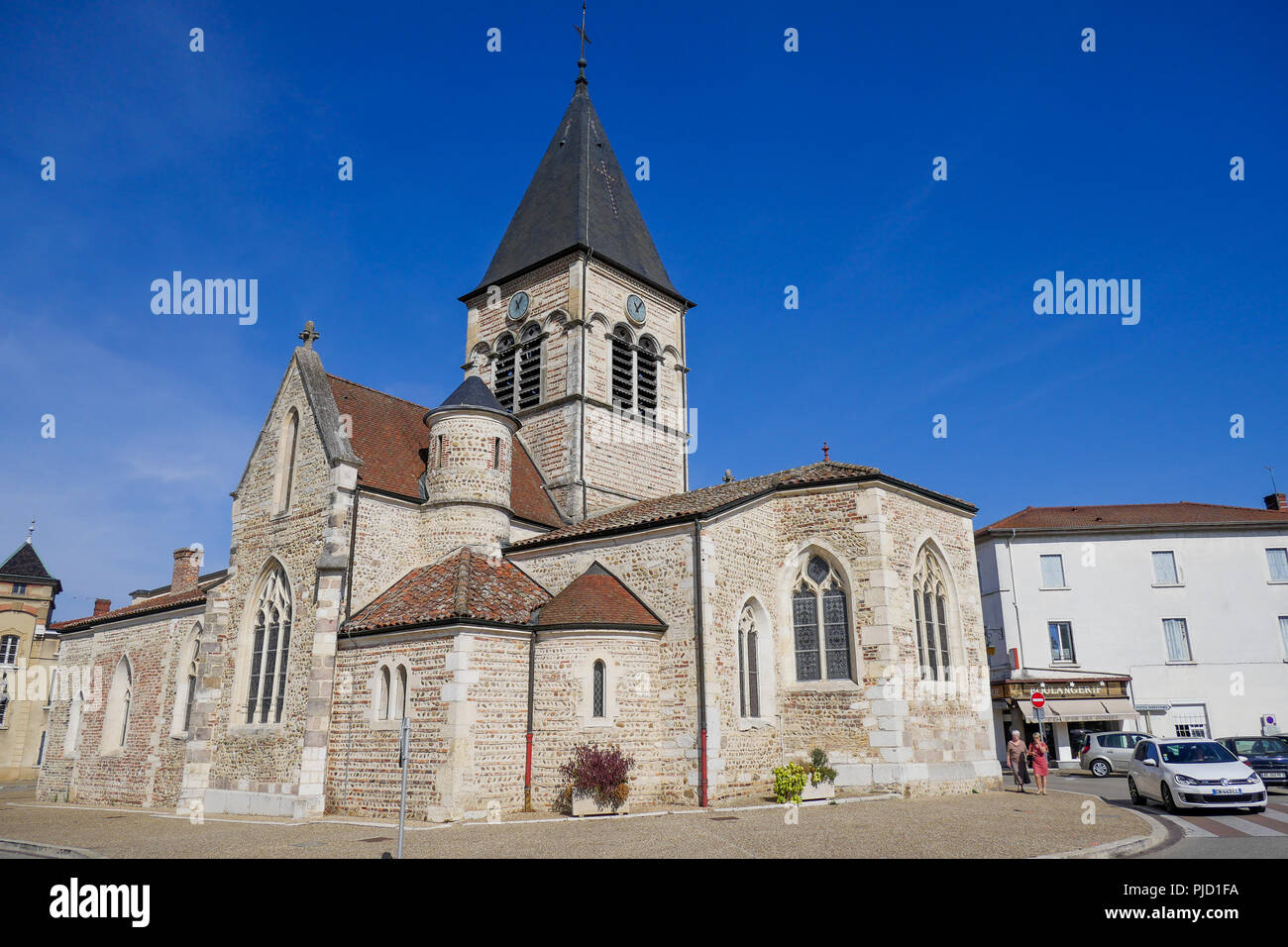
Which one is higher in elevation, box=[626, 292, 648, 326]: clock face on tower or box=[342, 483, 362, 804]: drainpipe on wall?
box=[626, 292, 648, 326]: clock face on tower

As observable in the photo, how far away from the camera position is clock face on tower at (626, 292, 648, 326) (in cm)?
2766

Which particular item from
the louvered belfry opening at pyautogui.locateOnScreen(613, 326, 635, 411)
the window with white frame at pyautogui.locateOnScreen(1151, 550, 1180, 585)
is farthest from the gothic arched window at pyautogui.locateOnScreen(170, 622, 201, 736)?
the window with white frame at pyautogui.locateOnScreen(1151, 550, 1180, 585)

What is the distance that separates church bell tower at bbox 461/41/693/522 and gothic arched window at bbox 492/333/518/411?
39mm

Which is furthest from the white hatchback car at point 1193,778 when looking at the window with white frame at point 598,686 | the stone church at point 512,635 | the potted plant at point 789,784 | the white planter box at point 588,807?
the window with white frame at point 598,686

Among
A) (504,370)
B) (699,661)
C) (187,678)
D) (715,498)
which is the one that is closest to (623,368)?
(504,370)

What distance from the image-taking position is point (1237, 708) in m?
31.0

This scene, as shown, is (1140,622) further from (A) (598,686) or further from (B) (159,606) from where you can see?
(B) (159,606)

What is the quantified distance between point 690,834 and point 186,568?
2287cm

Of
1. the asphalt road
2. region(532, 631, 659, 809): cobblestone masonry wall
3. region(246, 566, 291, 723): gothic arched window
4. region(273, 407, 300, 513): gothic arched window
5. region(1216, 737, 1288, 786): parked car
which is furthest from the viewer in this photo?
region(1216, 737, 1288, 786): parked car

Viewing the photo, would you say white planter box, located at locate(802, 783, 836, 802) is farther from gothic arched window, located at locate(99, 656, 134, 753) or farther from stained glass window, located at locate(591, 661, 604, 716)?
gothic arched window, located at locate(99, 656, 134, 753)

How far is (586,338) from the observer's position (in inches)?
1019

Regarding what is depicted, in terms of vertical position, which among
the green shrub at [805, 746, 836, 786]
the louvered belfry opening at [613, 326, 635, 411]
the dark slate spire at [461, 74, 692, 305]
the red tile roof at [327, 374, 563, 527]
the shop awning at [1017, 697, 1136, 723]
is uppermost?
the dark slate spire at [461, 74, 692, 305]

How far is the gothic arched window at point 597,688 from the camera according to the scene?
53.7 ft

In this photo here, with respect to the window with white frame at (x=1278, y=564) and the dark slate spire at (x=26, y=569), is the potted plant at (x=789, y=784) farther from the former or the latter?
the dark slate spire at (x=26, y=569)
